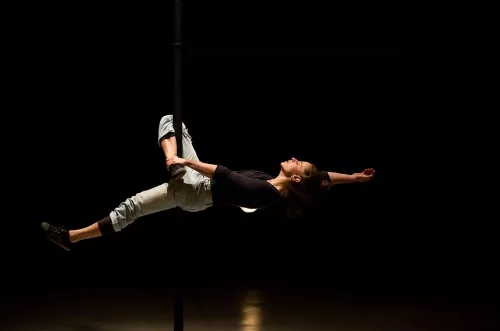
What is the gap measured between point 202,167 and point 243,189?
32 cm

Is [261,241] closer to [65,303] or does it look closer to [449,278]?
[449,278]

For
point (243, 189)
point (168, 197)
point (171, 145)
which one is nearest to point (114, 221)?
point (168, 197)

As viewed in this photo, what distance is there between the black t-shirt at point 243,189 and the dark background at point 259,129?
7.92 ft

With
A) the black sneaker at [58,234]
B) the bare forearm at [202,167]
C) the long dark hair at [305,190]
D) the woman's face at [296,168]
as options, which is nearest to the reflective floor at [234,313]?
the black sneaker at [58,234]

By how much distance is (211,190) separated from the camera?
5422 mm

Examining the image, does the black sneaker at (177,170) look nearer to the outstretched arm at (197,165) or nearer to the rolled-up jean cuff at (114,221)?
the outstretched arm at (197,165)

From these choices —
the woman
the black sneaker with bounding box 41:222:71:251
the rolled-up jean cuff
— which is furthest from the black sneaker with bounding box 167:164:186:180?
the black sneaker with bounding box 41:222:71:251

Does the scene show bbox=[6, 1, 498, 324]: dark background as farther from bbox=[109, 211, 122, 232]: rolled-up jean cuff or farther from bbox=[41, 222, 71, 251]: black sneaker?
bbox=[109, 211, 122, 232]: rolled-up jean cuff

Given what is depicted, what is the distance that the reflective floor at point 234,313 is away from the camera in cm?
614

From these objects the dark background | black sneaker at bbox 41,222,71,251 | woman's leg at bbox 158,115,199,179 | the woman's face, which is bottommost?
black sneaker at bbox 41,222,71,251

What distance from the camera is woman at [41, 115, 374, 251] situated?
528cm

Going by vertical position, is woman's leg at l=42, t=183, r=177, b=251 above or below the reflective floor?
above

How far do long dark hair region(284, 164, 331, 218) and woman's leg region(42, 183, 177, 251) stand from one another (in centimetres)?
80

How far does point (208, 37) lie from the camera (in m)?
8.03
